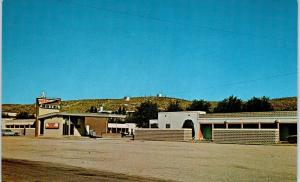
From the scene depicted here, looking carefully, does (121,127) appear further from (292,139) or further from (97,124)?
(292,139)

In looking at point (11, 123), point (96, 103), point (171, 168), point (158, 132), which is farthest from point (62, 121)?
point (171, 168)

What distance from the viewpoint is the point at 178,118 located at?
5547 cm

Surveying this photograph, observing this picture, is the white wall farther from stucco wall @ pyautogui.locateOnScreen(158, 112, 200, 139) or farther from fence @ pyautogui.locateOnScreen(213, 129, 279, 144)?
fence @ pyautogui.locateOnScreen(213, 129, 279, 144)

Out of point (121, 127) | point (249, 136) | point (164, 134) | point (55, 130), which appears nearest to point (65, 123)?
point (55, 130)

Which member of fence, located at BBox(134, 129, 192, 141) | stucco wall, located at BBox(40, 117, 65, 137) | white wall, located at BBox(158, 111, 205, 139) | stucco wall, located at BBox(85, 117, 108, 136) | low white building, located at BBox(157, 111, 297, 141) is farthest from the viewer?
stucco wall, located at BBox(85, 117, 108, 136)

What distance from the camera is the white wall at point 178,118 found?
5419 cm

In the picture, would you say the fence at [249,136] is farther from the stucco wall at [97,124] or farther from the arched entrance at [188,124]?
the stucco wall at [97,124]

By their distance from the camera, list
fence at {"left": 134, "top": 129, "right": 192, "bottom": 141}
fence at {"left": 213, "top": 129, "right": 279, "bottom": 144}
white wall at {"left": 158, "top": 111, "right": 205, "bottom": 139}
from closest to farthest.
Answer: fence at {"left": 213, "top": 129, "right": 279, "bottom": 144}
fence at {"left": 134, "top": 129, "right": 192, "bottom": 141}
white wall at {"left": 158, "top": 111, "right": 205, "bottom": 139}

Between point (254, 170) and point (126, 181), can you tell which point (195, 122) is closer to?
point (254, 170)

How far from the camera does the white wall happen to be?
178 ft

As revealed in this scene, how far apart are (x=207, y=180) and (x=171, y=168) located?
10.1 feet

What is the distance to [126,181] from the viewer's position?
10914 mm

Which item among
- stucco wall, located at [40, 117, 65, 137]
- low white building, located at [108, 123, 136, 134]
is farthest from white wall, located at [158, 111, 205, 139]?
low white building, located at [108, 123, 136, 134]

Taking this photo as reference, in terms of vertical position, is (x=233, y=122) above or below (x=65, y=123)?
above
